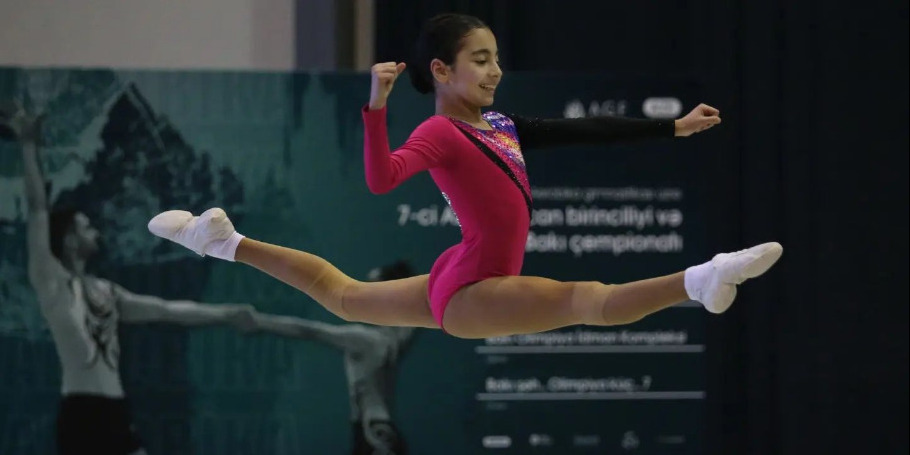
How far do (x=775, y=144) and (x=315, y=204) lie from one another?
→ 1933mm

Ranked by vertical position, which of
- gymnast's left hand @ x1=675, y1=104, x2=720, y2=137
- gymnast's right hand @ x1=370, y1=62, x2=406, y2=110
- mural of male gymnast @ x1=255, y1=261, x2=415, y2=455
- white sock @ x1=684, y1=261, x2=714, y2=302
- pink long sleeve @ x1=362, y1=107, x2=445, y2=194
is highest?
gymnast's right hand @ x1=370, y1=62, x2=406, y2=110

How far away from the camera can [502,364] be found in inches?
192

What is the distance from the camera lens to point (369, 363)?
15.8 ft

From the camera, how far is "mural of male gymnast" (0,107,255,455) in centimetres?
468

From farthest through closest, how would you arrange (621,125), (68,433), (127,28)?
(127,28)
(68,433)
(621,125)

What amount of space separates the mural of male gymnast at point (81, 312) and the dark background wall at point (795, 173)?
1.37 meters

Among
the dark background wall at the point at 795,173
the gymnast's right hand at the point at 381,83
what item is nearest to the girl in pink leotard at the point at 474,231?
the gymnast's right hand at the point at 381,83

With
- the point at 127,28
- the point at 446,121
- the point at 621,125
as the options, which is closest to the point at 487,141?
the point at 446,121

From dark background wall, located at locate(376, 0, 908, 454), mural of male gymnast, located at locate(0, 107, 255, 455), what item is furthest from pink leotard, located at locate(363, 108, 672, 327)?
dark background wall, located at locate(376, 0, 908, 454)

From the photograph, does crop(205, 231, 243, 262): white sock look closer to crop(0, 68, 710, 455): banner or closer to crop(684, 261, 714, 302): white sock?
crop(684, 261, 714, 302): white sock

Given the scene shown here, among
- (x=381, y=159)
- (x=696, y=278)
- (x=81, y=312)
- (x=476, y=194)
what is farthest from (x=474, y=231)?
(x=81, y=312)

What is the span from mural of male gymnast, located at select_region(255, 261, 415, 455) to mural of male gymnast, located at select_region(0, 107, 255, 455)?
29 centimetres

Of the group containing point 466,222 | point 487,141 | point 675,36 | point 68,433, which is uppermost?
point 675,36

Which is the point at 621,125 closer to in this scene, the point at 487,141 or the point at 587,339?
the point at 487,141
